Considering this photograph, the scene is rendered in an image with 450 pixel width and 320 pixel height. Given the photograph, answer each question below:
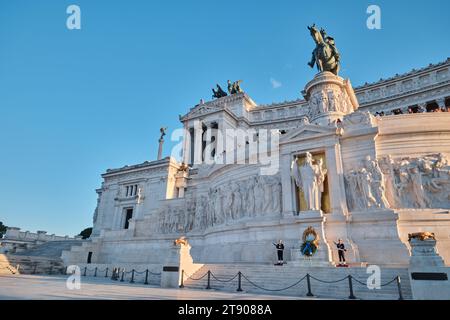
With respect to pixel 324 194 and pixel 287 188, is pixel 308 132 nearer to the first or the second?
pixel 287 188

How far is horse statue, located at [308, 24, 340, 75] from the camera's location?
29.1m

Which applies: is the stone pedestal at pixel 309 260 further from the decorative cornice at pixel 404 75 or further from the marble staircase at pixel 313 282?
the decorative cornice at pixel 404 75

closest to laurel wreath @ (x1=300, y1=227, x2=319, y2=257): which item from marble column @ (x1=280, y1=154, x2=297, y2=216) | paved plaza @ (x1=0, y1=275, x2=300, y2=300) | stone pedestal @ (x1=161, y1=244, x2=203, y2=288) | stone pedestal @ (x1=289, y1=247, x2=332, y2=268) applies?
stone pedestal @ (x1=289, y1=247, x2=332, y2=268)

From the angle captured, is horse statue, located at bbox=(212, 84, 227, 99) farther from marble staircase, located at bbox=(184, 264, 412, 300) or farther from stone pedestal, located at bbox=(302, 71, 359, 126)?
marble staircase, located at bbox=(184, 264, 412, 300)

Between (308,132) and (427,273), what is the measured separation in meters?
10.9

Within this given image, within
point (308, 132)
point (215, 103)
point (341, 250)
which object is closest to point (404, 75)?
point (215, 103)

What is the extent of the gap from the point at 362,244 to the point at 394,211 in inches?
92.7

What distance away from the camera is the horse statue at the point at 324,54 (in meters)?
29.1

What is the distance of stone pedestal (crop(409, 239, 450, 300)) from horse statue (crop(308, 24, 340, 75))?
22.8 meters

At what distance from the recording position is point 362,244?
15.1 meters

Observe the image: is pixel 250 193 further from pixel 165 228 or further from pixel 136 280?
pixel 165 228

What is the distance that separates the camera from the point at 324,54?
2917 centimetres

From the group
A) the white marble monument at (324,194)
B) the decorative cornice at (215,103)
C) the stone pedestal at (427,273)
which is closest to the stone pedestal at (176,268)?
the white marble monument at (324,194)
